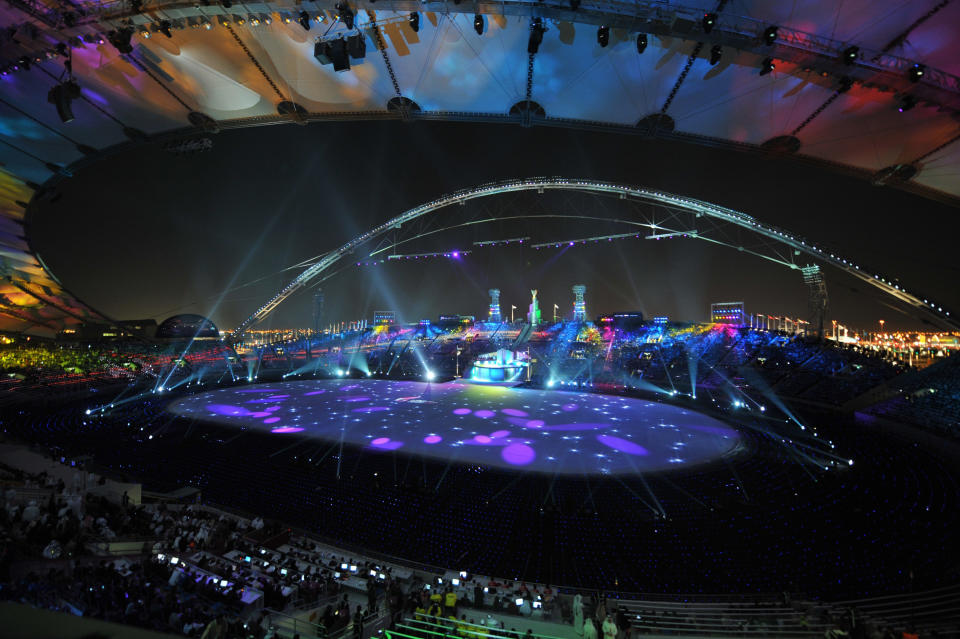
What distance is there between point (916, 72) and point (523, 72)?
7798 mm

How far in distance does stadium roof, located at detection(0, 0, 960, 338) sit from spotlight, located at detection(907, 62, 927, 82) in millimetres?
68

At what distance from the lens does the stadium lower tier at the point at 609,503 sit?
10141 mm

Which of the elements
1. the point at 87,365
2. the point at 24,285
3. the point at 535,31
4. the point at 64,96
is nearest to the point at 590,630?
the point at 535,31

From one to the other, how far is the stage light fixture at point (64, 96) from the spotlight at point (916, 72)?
16.8m

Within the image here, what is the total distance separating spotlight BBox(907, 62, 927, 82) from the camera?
783cm

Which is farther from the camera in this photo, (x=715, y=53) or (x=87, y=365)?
(x=87, y=365)

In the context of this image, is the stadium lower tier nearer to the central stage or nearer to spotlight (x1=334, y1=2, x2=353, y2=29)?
the central stage

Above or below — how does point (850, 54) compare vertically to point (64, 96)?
above

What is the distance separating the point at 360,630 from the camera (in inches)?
253

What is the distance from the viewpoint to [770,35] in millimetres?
7809

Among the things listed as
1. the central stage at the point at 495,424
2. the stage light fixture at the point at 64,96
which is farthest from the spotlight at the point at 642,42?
the central stage at the point at 495,424

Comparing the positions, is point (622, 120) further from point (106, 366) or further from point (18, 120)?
point (106, 366)

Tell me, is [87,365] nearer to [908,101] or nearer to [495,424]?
[495,424]

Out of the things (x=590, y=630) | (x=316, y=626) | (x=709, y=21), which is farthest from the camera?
(x=709, y=21)
